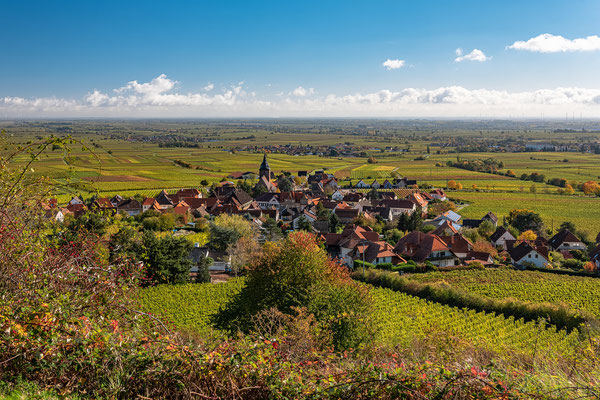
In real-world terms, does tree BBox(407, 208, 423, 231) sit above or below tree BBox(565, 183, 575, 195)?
below

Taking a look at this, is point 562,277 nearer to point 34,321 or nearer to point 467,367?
point 467,367

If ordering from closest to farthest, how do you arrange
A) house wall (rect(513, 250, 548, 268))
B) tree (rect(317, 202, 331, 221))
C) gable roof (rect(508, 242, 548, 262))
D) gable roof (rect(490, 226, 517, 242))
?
1. house wall (rect(513, 250, 548, 268))
2. gable roof (rect(508, 242, 548, 262))
3. gable roof (rect(490, 226, 517, 242))
4. tree (rect(317, 202, 331, 221))

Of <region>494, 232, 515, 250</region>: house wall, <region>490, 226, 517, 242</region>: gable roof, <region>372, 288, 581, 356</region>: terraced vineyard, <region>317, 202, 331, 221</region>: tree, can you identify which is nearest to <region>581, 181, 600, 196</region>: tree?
<region>490, 226, 517, 242</region>: gable roof

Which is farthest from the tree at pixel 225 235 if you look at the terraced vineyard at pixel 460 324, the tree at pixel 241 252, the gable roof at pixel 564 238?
the gable roof at pixel 564 238

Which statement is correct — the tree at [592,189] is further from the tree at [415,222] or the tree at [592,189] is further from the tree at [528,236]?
the tree at [415,222]

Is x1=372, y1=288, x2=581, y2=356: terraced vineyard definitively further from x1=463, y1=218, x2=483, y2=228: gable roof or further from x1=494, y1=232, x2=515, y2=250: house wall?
x1=463, y1=218, x2=483, y2=228: gable roof

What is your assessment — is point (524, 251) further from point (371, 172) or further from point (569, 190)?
point (371, 172)
